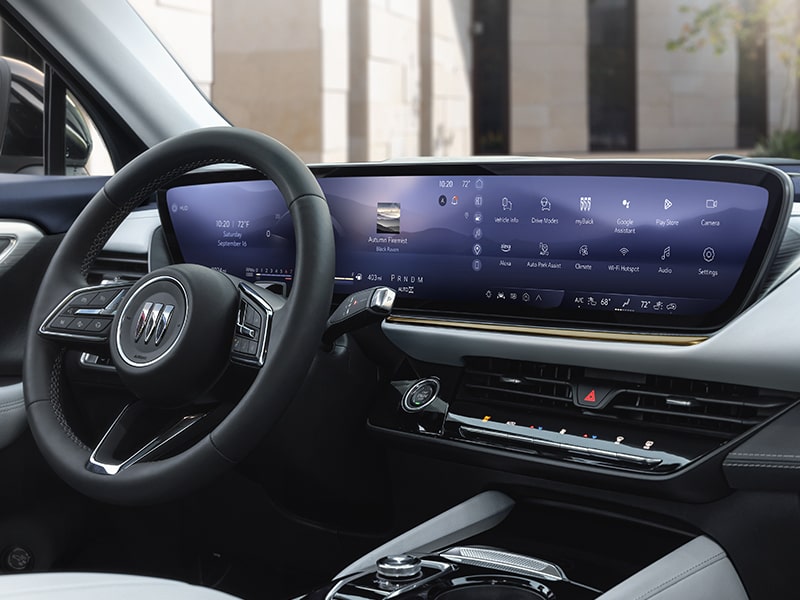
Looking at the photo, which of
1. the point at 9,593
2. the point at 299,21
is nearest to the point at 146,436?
the point at 9,593

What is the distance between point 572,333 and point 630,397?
0.43 feet

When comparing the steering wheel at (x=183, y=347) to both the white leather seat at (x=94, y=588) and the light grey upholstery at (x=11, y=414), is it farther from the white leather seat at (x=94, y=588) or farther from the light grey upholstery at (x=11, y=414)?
the light grey upholstery at (x=11, y=414)

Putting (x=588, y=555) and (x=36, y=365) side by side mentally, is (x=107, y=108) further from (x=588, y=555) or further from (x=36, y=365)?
(x=588, y=555)

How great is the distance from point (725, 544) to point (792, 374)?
0.30 metres

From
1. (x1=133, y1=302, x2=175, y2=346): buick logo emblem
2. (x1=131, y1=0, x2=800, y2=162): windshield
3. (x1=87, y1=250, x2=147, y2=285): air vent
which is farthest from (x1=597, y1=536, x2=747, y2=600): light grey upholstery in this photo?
(x1=131, y1=0, x2=800, y2=162): windshield

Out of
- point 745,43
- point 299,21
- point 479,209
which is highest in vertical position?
point 745,43

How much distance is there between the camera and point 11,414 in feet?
6.88

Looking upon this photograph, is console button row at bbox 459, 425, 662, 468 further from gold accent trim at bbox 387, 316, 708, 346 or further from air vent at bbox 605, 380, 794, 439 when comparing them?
gold accent trim at bbox 387, 316, 708, 346

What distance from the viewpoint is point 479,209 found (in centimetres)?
164

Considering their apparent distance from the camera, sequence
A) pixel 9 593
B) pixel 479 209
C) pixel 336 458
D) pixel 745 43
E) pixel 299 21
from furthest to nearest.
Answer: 1. pixel 745 43
2. pixel 299 21
3. pixel 336 458
4. pixel 479 209
5. pixel 9 593

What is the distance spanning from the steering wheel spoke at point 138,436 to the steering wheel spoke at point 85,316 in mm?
120

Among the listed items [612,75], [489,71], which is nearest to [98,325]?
[489,71]

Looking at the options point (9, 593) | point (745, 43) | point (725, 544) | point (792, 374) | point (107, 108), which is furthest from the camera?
point (745, 43)

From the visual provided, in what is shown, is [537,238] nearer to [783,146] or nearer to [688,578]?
[688,578]
